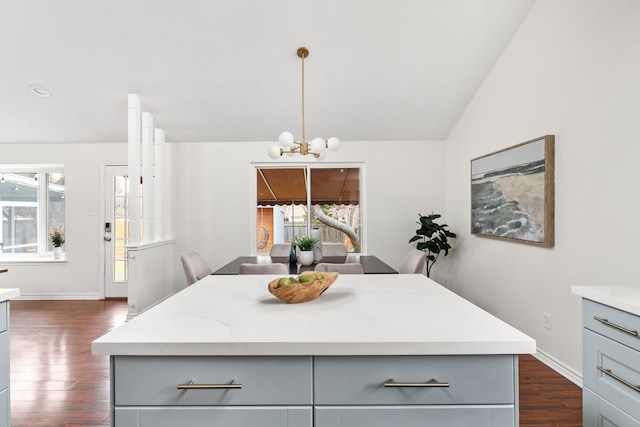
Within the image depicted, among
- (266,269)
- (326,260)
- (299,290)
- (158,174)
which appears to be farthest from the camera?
(158,174)

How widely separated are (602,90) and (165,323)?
2687 millimetres

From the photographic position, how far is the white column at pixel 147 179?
13.3ft

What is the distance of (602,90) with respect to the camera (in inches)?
83.9

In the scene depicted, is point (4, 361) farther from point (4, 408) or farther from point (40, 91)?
point (40, 91)

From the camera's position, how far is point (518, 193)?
9.54 feet

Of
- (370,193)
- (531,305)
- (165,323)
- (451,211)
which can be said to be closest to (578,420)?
(531,305)

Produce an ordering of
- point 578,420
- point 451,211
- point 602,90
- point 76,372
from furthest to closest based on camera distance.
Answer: point 451,211 → point 76,372 → point 602,90 → point 578,420

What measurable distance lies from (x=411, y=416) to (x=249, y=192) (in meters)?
4.13

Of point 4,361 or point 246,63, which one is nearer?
point 4,361

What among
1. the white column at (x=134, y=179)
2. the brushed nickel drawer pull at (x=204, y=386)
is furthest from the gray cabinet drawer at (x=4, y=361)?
the white column at (x=134, y=179)

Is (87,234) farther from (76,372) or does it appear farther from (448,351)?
(448,351)

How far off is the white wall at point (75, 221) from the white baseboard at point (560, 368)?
5.19 m

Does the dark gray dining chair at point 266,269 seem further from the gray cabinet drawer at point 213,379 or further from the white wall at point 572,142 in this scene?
the white wall at point 572,142

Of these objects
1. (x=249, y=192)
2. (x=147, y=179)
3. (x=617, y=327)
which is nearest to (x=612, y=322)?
(x=617, y=327)
